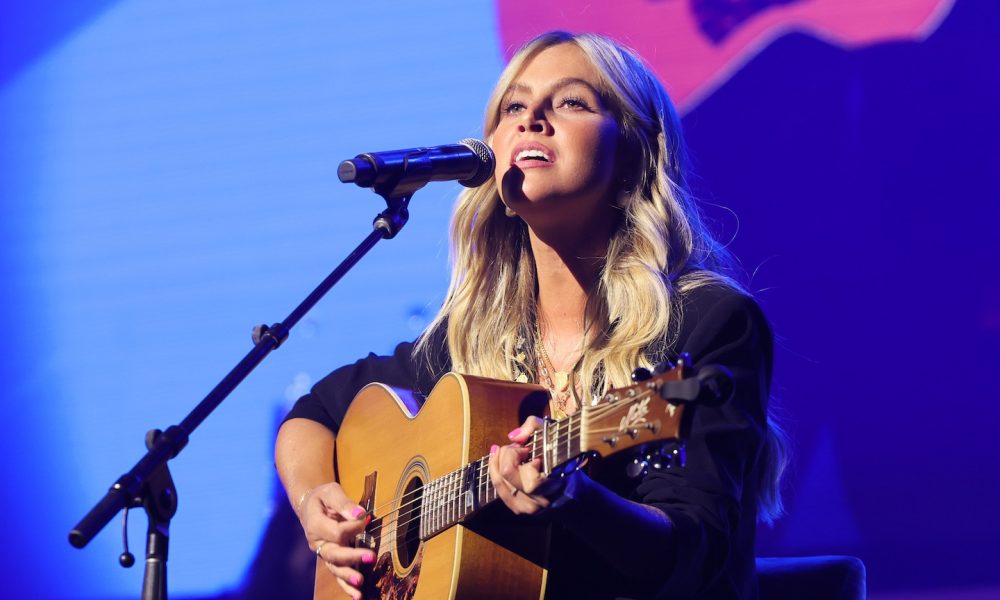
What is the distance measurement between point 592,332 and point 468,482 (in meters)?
0.66

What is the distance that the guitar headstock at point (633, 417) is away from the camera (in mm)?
1477

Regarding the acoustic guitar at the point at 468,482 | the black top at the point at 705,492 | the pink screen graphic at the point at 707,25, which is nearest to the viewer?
the acoustic guitar at the point at 468,482

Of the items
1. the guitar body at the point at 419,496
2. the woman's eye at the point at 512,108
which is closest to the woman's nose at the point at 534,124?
the woman's eye at the point at 512,108

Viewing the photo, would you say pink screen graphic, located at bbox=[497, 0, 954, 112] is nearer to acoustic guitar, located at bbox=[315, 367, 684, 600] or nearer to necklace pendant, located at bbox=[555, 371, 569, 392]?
necklace pendant, located at bbox=[555, 371, 569, 392]

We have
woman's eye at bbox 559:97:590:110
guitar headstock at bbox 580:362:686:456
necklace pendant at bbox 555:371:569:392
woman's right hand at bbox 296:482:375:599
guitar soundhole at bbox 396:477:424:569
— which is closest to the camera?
guitar headstock at bbox 580:362:686:456

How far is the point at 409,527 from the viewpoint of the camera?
7.05 feet

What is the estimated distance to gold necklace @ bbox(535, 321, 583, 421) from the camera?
2.29 m

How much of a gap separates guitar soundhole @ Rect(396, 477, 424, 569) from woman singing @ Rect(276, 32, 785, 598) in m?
0.13

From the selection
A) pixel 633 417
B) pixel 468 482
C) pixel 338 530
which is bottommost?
pixel 338 530

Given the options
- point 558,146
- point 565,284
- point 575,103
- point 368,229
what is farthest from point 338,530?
point 368,229

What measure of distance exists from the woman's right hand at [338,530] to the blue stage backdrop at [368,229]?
30.9 inches

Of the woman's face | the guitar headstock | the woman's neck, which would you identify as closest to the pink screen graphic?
the woman's face

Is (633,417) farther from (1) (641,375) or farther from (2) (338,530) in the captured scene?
(2) (338,530)

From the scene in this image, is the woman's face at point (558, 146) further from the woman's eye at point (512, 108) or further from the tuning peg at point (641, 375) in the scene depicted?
the tuning peg at point (641, 375)
